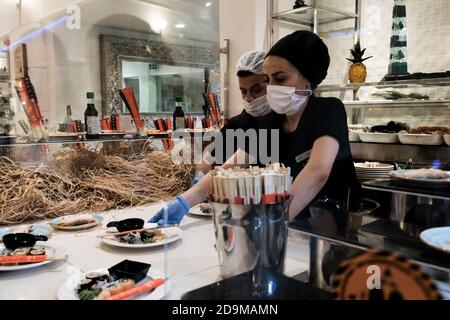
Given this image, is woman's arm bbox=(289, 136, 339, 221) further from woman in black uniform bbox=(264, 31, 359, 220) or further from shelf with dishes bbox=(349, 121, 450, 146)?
shelf with dishes bbox=(349, 121, 450, 146)

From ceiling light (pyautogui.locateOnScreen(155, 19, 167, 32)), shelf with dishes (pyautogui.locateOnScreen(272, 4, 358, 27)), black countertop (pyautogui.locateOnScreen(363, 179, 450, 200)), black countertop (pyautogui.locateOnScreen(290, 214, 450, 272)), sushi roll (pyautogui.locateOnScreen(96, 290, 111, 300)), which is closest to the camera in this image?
black countertop (pyautogui.locateOnScreen(290, 214, 450, 272))

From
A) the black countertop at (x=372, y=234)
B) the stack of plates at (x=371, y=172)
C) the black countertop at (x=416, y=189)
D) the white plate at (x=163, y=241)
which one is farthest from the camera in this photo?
the stack of plates at (x=371, y=172)

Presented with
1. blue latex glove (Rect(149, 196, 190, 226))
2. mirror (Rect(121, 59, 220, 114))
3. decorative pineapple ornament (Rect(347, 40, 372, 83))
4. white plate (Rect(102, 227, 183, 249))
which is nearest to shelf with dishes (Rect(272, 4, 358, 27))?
decorative pineapple ornament (Rect(347, 40, 372, 83))

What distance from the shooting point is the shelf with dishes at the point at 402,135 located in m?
2.01

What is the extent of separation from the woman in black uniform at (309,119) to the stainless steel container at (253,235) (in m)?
0.40

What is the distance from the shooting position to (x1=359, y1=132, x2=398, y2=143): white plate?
218cm

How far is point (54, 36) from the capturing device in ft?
11.5

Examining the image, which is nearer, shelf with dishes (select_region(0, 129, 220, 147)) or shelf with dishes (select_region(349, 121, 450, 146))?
shelf with dishes (select_region(0, 129, 220, 147))

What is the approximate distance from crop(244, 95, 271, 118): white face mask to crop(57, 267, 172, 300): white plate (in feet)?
3.00

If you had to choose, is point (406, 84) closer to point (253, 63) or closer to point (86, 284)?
point (253, 63)

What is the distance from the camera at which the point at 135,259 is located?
917 mm

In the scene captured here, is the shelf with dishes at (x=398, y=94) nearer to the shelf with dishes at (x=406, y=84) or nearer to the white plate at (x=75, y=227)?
the shelf with dishes at (x=406, y=84)

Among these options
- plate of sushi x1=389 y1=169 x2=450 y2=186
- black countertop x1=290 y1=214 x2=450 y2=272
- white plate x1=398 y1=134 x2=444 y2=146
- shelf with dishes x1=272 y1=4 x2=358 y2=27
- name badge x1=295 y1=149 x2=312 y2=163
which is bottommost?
black countertop x1=290 y1=214 x2=450 y2=272

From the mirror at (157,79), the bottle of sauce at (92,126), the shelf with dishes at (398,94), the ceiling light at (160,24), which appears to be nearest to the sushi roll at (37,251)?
the bottle of sauce at (92,126)
